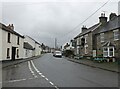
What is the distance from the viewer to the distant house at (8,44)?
33219mm

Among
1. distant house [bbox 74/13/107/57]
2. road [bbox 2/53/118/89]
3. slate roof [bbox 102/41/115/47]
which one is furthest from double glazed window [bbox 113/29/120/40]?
road [bbox 2/53/118/89]

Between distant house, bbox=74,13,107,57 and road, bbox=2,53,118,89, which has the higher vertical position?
distant house, bbox=74,13,107,57

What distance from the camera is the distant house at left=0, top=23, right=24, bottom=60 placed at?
3322 cm

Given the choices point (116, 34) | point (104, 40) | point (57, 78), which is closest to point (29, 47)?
point (104, 40)

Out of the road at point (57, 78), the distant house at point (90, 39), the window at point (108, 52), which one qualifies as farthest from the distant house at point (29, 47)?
the road at point (57, 78)

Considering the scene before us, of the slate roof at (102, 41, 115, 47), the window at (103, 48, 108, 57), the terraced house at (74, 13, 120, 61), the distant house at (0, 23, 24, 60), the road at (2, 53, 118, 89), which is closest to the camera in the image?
the road at (2, 53, 118, 89)

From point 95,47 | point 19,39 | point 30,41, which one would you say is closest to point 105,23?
point 95,47

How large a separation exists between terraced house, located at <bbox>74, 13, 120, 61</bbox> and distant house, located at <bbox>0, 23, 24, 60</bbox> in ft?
51.2

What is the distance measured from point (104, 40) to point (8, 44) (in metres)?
18.0

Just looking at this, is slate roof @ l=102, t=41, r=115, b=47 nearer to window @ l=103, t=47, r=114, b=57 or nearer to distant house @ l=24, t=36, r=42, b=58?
window @ l=103, t=47, r=114, b=57

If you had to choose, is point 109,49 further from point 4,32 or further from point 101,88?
point 101,88

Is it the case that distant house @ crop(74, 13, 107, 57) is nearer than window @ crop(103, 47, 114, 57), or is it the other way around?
window @ crop(103, 47, 114, 57)

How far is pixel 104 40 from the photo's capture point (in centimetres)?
4109

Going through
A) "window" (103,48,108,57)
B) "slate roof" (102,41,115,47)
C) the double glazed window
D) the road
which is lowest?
the road
